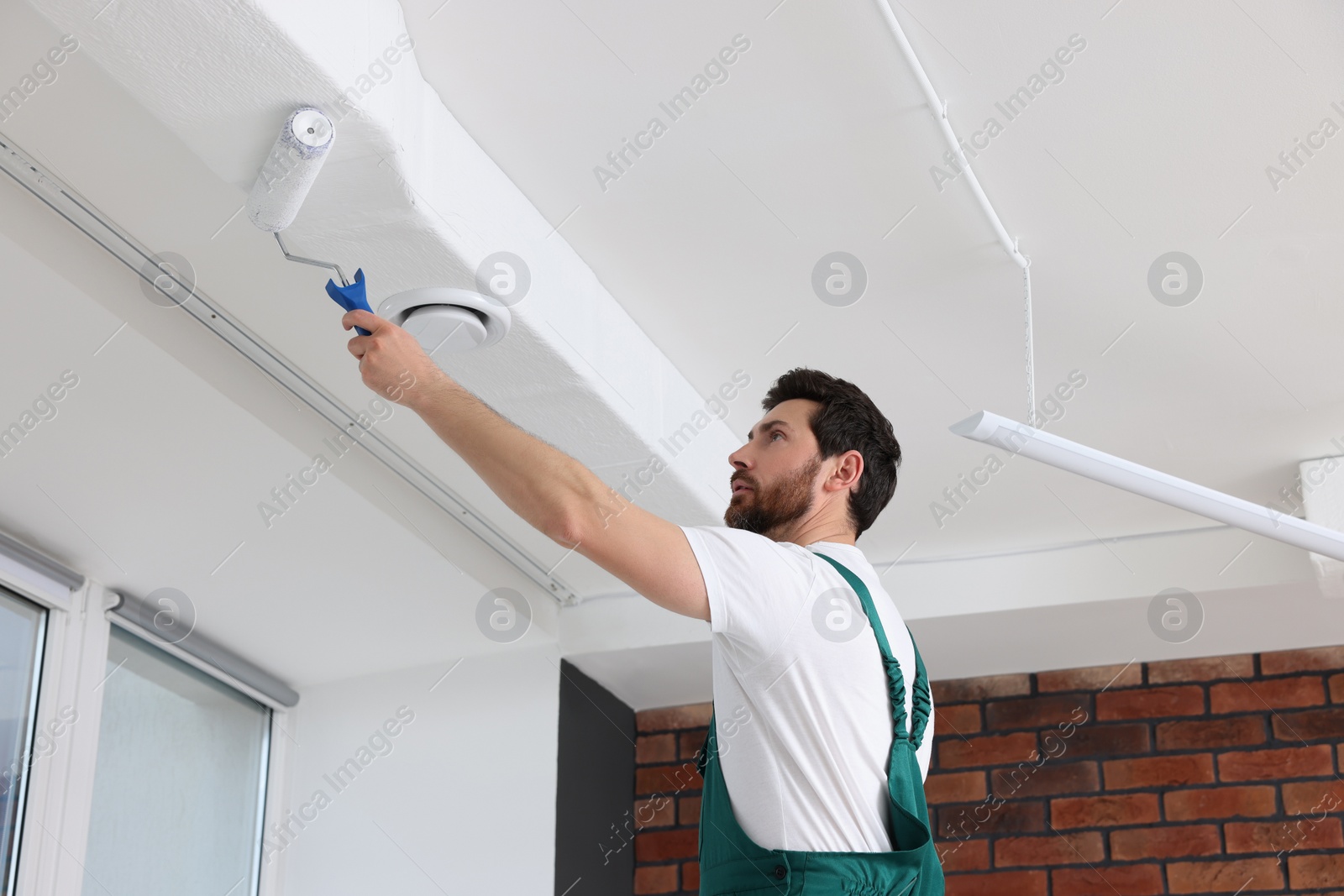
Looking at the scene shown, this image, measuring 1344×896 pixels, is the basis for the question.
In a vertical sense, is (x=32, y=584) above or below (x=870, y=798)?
above

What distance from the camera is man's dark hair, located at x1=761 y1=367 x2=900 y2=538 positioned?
5.81 feet

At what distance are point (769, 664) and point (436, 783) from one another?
201cm

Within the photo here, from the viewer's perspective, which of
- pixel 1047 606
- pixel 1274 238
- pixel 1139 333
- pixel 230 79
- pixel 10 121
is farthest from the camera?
pixel 1047 606

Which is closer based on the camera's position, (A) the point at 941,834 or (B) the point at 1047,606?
(B) the point at 1047,606

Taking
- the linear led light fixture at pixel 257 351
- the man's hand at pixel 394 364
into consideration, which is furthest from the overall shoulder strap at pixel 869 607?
the linear led light fixture at pixel 257 351

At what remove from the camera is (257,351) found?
88.1 inches

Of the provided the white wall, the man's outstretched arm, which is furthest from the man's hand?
the white wall

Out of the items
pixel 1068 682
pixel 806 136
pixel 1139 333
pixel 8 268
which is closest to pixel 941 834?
pixel 1068 682

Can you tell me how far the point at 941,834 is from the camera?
131 inches

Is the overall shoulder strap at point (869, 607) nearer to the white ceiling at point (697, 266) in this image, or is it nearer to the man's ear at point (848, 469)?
the man's ear at point (848, 469)

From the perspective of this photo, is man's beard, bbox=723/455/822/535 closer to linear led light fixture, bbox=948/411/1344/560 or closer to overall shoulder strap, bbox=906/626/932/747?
overall shoulder strap, bbox=906/626/932/747

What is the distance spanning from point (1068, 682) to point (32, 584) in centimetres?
237

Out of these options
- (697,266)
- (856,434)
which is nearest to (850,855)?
(856,434)

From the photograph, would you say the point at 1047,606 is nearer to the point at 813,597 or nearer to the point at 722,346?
the point at 722,346
